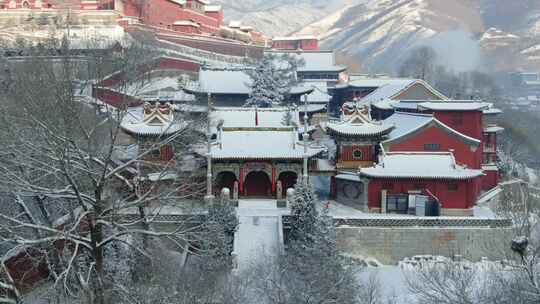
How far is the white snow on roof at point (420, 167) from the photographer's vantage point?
67.0 feet

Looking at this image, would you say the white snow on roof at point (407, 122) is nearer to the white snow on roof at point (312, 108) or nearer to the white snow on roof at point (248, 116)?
the white snow on roof at point (248, 116)

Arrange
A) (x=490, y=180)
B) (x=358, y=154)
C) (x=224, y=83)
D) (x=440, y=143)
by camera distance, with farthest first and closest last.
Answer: (x=224, y=83)
(x=490, y=180)
(x=358, y=154)
(x=440, y=143)

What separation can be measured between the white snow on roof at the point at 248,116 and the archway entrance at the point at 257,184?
244 centimetres

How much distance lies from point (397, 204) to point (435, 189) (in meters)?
1.42

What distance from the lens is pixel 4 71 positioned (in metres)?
27.8

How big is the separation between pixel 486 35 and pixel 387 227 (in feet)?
202

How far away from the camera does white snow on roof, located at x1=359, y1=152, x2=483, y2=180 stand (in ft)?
67.0

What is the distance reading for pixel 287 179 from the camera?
22547 mm

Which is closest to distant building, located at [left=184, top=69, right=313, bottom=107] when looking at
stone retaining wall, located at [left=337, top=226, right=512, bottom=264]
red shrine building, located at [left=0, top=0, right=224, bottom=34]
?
stone retaining wall, located at [left=337, top=226, right=512, bottom=264]

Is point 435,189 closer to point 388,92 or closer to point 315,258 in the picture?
point 315,258

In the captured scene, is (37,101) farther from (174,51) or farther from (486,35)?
(486,35)

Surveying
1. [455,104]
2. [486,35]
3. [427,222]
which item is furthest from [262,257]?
[486,35]

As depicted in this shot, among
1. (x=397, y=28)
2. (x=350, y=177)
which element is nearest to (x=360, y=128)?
(x=350, y=177)

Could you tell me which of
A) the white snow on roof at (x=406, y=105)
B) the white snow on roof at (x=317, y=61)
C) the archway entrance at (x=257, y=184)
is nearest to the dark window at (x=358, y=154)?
the archway entrance at (x=257, y=184)
